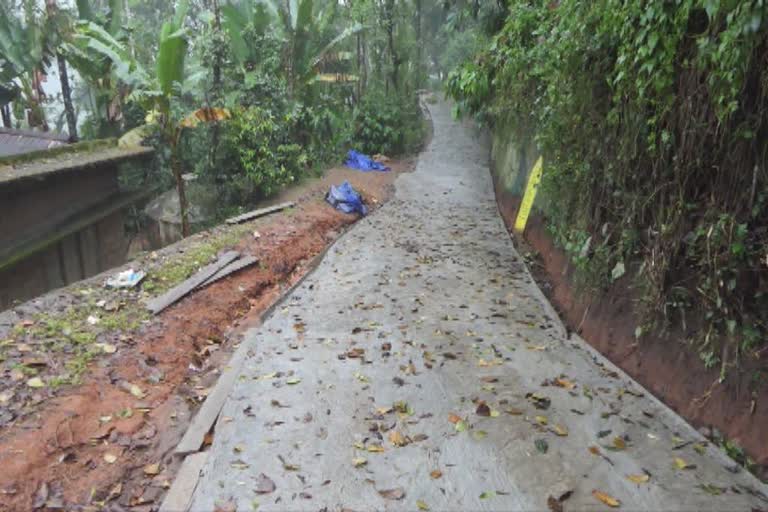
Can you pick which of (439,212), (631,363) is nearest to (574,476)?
(631,363)

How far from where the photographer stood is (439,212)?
1058cm

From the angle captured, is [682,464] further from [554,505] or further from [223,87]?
[223,87]

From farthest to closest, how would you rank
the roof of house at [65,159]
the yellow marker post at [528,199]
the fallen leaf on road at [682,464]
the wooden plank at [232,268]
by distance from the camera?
the roof of house at [65,159] → the yellow marker post at [528,199] → the wooden plank at [232,268] → the fallen leaf on road at [682,464]

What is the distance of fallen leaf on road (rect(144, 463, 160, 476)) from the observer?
11.4 feet

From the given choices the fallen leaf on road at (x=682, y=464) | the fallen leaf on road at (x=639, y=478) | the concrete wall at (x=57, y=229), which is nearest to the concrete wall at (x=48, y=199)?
the concrete wall at (x=57, y=229)

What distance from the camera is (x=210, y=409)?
394 centimetres

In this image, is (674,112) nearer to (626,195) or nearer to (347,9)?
(626,195)

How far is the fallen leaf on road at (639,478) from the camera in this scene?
3.02 m

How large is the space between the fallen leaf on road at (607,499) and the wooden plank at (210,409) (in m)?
2.38

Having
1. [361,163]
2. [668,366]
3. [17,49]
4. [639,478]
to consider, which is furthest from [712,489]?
[17,49]

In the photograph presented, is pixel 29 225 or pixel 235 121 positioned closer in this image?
pixel 29 225

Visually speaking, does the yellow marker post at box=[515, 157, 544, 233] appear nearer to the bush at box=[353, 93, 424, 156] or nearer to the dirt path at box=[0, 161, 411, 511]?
the dirt path at box=[0, 161, 411, 511]

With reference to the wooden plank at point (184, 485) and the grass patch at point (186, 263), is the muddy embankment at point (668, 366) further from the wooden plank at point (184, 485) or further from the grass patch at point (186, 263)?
the grass patch at point (186, 263)

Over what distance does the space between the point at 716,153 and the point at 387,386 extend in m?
2.66
